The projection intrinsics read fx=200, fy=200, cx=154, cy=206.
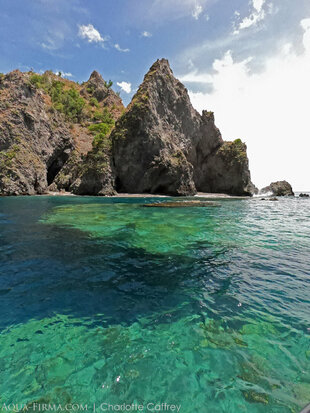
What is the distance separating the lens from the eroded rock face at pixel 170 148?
59.0m

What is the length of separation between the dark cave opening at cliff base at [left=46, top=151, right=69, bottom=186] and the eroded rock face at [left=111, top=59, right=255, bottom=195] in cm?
1781

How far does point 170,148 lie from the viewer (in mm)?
63062

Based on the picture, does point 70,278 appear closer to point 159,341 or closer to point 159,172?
point 159,341

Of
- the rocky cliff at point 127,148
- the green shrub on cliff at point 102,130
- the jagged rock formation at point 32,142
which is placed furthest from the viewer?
the green shrub on cliff at point 102,130

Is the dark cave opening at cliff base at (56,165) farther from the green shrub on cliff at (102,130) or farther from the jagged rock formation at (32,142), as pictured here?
the green shrub on cliff at (102,130)

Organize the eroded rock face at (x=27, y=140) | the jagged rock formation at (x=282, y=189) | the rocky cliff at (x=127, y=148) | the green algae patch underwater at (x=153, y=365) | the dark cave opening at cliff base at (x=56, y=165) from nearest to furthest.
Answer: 1. the green algae patch underwater at (x=153, y=365)
2. the eroded rock face at (x=27, y=140)
3. the rocky cliff at (x=127, y=148)
4. the dark cave opening at cliff base at (x=56, y=165)
5. the jagged rock formation at (x=282, y=189)

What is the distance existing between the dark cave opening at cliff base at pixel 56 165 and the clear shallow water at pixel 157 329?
63109 mm

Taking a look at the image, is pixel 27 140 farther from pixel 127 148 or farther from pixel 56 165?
pixel 127 148

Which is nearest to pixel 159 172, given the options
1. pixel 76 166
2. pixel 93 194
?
pixel 93 194

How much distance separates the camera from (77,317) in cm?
435

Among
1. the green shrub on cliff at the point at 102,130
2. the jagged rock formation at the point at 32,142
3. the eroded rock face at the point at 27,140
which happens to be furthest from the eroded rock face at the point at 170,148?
the eroded rock face at the point at 27,140

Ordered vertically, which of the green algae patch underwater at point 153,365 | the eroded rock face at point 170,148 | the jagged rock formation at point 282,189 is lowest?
the green algae patch underwater at point 153,365

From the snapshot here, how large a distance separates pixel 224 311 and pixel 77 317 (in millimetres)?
3290

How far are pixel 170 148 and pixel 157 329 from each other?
62.8 meters
